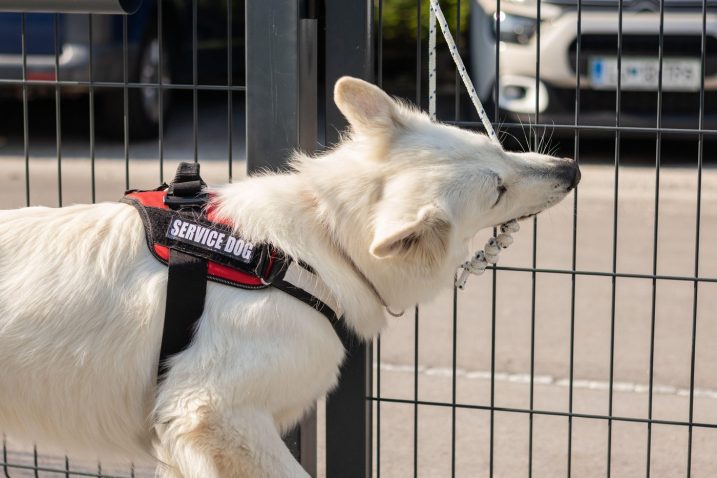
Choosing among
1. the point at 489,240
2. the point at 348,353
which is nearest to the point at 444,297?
the point at 348,353

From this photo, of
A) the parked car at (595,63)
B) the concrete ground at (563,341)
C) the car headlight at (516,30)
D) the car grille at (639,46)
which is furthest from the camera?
the car headlight at (516,30)

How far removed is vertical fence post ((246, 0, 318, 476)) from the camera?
3.43m

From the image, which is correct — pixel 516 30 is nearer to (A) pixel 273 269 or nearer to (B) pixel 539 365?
(B) pixel 539 365

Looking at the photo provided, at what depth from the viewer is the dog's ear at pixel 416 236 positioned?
2779 millimetres

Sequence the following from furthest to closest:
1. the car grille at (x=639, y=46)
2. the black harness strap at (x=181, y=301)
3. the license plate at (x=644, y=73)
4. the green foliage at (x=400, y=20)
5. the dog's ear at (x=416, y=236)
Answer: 1. the green foliage at (x=400, y=20)
2. the car grille at (x=639, y=46)
3. the license plate at (x=644, y=73)
4. the black harness strap at (x=181, y=301)
5. the dog's ear at (x=416, y=236)

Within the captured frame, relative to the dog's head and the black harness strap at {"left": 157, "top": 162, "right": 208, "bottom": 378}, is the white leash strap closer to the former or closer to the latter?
the dog's head

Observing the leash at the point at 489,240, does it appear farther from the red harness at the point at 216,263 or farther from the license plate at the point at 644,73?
the license plate at the point at 644,73

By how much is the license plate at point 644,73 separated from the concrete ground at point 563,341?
3.33 feet

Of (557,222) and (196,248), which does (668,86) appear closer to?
(557,222)

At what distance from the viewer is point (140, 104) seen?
850 centimetres

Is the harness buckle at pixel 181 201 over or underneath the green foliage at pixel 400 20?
underneath

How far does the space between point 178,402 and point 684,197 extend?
6.76 metres

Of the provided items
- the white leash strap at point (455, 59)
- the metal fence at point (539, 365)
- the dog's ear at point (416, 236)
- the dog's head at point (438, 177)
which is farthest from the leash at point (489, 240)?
the dog's ear at point (416, 236)

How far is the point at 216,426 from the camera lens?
2854 millimetres
